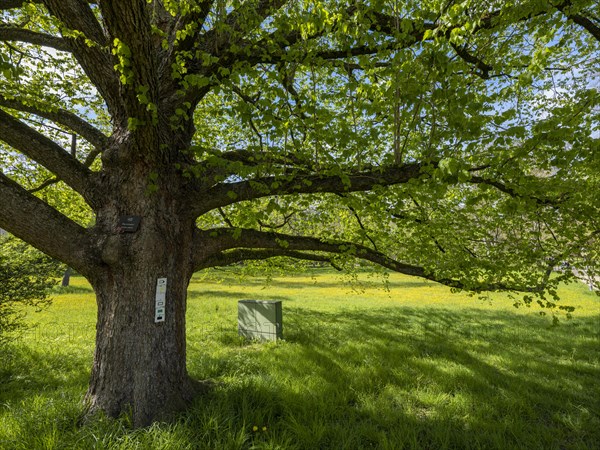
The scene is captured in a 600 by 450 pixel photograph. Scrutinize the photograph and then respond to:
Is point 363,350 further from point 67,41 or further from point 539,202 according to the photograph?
point 67,41

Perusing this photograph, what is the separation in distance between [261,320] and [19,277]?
615 centimetres

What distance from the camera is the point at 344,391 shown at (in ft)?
19.0

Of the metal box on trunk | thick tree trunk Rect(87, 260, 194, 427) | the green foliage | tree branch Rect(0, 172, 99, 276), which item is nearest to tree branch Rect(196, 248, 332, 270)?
thick tree trunk Rect(87, 260, 194, 427)

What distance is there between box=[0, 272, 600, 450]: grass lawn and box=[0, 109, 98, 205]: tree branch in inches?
119

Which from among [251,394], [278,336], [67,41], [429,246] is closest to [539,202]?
[429,246]

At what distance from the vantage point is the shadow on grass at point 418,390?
4.48 m

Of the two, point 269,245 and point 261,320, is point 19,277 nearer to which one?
point 269,245

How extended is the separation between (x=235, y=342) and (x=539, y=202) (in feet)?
28.0

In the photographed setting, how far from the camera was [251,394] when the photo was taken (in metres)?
5.05

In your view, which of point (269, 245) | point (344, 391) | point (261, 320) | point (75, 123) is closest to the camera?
point (75, 123)

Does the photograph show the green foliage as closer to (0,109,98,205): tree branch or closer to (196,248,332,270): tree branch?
(0,109,98,205): tree branch

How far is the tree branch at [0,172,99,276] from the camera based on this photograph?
3.88 meters

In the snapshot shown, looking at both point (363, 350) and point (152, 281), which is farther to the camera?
point (363, 350)

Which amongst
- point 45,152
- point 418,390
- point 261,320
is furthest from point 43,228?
point 261,320
